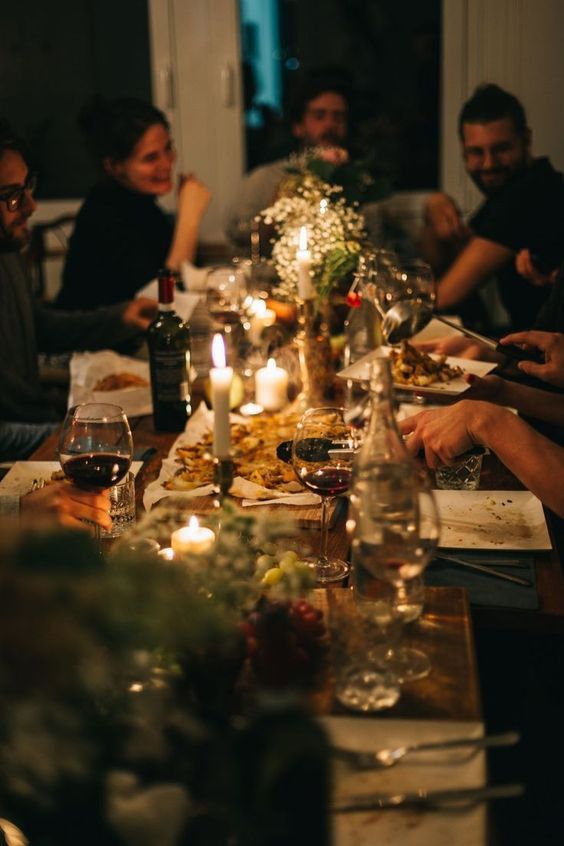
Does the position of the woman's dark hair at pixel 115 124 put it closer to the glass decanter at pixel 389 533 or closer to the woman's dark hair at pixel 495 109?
the woman's dark hair at pixel 495 109

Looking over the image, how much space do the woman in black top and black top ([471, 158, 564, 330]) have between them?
109 centimetres

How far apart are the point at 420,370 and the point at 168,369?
50cm

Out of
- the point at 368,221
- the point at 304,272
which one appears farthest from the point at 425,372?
the point at 368,221

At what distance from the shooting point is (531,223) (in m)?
3.29

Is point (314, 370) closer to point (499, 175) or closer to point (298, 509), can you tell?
point (298, 509)

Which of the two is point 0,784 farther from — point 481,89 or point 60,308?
point 481,89

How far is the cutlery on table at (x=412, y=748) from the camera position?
850 millimetres

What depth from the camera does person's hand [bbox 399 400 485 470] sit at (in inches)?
61.8

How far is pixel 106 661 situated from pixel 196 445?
3.79 feet

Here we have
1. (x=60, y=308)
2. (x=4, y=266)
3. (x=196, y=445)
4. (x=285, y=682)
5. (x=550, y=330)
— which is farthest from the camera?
(x=60, y=308)

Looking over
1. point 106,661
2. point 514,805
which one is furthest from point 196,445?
point 106,661

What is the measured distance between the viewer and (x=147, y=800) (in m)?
0.69

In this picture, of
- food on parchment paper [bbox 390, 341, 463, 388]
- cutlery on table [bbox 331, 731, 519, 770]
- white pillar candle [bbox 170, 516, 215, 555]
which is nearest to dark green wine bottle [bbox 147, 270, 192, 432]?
food on parchment paper [bbox 390, 341, 463, 388]

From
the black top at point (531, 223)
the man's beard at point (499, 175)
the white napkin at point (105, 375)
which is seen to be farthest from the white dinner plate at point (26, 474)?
the man's beard at point (499, 175)
